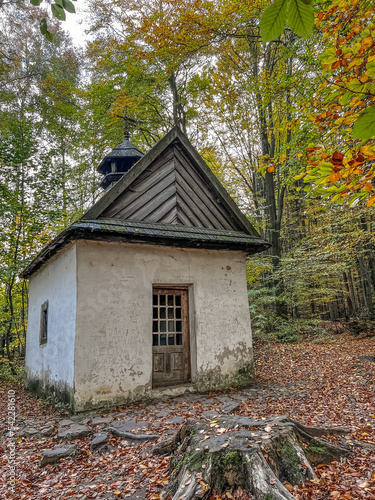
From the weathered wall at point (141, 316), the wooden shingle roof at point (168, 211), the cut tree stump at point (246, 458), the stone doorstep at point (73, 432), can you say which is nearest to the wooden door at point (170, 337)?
the weathered wall at point (141, 316)

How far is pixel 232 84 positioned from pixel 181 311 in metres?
12.0

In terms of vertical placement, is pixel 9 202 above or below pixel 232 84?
below

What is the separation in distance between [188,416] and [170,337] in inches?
88.5

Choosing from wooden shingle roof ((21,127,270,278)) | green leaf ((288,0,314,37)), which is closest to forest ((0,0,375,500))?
green leaf ((288,0,314,37))

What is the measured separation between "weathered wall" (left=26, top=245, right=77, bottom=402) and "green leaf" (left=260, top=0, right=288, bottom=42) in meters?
5.97

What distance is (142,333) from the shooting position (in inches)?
269

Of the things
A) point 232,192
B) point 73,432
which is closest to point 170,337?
point 73,432

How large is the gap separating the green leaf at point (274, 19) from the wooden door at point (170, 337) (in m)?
6.52

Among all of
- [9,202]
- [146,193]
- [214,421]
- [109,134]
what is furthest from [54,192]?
[214,421]

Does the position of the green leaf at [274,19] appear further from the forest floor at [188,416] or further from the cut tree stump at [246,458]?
the forest floor at [188,416]

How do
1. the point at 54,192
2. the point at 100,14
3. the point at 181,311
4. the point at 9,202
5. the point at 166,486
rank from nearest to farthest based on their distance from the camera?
the point at 166,486, the point at 181,311, the point at 9,202, the point at 54,192, the point at 100,14

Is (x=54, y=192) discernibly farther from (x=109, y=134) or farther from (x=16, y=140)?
(x=109, y=134)

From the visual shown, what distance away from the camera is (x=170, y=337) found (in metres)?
7.54

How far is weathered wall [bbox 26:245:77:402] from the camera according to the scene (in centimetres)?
651
